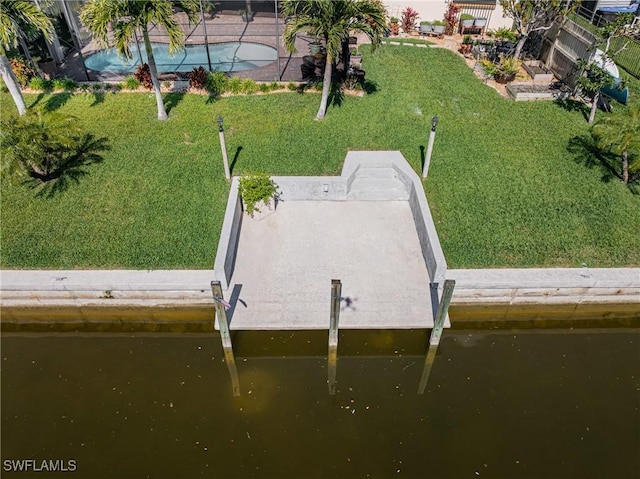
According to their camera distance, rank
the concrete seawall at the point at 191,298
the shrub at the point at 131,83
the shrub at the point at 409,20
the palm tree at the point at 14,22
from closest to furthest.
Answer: the concrete seawall at the point at 191,298, the palm tree at the point at 14,22, the shrub at the point at 131,83, the shrub at the point at 409,20

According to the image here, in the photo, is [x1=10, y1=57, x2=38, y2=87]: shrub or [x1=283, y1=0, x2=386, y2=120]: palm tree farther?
[x1=10, y1=57, x2=38, y2=87]: shrub

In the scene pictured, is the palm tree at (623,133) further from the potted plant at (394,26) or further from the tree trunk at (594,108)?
the potted plant at (394,26)

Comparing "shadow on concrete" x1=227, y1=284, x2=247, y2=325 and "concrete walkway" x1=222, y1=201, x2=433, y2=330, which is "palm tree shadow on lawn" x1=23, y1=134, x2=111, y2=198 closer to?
"concrete walkway" x1=222, y1=201, x2=433, y2=330

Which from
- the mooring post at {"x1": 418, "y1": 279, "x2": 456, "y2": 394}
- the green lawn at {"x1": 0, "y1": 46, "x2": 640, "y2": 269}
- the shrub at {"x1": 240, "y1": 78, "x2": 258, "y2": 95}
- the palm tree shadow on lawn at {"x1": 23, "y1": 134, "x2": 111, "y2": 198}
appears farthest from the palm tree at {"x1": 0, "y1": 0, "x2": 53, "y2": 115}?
the mooring post at {"x1": 418, "y1": 279, "x2": 456, "y2": 394}

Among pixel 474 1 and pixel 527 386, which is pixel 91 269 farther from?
pixel 474 1

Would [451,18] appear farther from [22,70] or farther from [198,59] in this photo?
[22,70]

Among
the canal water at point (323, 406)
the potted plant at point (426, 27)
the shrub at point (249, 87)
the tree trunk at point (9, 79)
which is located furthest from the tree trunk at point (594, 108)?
the tree trunk at point (9, 79)

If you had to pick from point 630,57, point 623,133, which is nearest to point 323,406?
point 623,133
